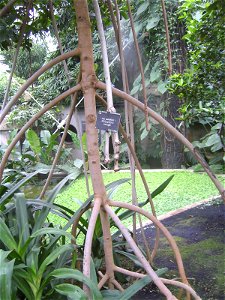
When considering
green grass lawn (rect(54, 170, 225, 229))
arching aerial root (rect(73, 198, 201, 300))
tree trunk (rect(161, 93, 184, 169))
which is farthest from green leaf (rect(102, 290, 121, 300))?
tree trunk (rect(161, 93, 184, 169))

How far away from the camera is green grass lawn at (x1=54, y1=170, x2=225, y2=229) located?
3.69 metres

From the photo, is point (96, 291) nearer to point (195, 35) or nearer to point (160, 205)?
point (195, 35)

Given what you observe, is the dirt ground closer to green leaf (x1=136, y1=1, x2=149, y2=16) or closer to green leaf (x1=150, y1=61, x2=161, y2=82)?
green leaf (x1=150, y1=61, x2=161, y2=82)

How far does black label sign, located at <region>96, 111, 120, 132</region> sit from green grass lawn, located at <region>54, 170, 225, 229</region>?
7.02ft

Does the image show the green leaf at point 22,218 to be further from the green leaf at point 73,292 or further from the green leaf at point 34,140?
the green leaf at point 34,140

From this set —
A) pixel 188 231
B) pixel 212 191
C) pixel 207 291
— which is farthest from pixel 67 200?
pixel 207 291

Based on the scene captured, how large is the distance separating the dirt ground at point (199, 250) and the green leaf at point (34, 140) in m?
3.01

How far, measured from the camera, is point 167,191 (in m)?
4.18

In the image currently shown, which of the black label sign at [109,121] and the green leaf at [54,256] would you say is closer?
the black label sign at [109,121]

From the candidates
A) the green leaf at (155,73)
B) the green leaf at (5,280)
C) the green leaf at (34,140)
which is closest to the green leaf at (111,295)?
the green leaf at (5,280)

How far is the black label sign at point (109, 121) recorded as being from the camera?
1025 mm

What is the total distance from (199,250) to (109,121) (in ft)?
4.63

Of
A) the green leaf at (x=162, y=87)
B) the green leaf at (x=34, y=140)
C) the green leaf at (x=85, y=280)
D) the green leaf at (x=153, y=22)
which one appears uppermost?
the green leaf at (x=153, y=22)

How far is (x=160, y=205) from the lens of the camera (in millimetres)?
3572
